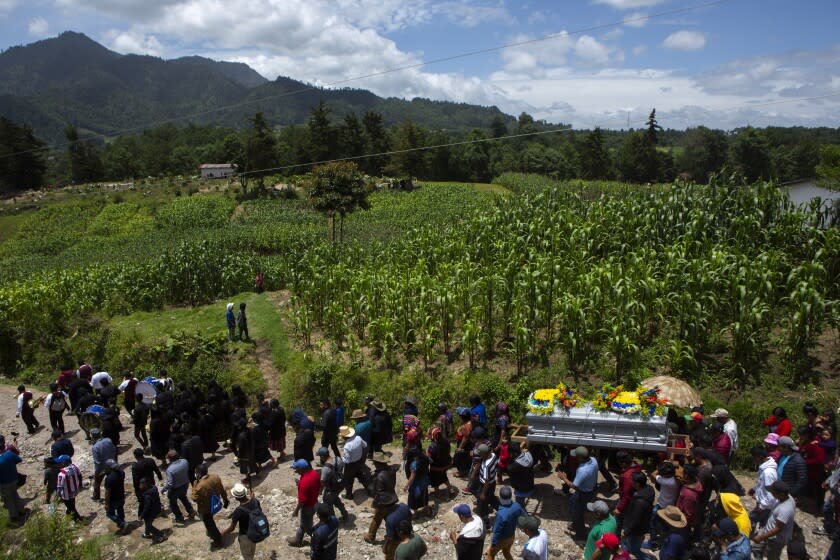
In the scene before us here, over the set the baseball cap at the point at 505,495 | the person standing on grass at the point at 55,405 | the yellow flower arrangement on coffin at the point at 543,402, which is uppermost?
the yellow flower arrangement on coffin at the point at 543,402

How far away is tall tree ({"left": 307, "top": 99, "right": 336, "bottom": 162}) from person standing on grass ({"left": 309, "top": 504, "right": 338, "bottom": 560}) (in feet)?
175

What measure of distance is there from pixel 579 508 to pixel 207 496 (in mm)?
4891

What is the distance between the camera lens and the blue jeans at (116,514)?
814 cm

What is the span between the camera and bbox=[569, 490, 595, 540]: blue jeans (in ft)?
22.8

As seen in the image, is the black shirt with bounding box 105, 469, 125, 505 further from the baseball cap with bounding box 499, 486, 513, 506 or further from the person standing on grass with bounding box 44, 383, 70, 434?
the baseball cap with bounding box 499, 486, 513, 506

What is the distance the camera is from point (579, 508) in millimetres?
7070

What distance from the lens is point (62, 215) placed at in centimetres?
4984

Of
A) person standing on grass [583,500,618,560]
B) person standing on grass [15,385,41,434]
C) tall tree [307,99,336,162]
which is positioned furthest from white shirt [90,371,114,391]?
tall tree [307,99,336,162]

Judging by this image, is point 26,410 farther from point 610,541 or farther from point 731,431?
point 731,431

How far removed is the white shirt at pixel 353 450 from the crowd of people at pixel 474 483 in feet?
0.07

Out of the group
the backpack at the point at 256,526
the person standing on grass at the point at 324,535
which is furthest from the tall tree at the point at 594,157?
the person standing on grass at the point at 324,535

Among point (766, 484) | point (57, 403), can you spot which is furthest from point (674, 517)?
point (57, 403)

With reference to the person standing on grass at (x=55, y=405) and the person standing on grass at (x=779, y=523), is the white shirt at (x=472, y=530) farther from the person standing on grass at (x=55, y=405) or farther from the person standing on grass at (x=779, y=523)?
the person standing on grass at (x=55, y=405)

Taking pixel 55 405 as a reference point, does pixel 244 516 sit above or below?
above
